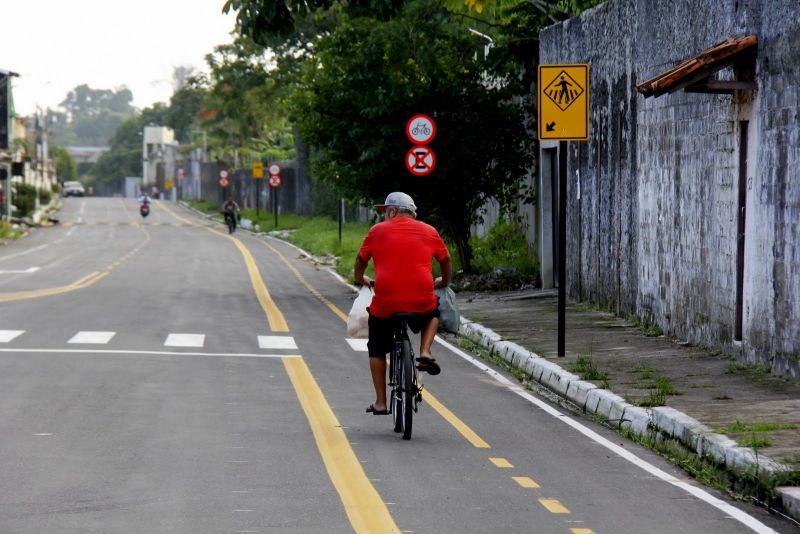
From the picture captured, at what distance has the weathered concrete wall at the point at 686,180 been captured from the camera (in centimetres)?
1404

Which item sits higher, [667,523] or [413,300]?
[413,300]

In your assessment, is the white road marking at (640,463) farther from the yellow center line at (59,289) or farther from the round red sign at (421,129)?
the yellow center line at (59,289)

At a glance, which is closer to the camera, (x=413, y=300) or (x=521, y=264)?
(x=413, y=300)

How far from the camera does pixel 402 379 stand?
10.8 meters

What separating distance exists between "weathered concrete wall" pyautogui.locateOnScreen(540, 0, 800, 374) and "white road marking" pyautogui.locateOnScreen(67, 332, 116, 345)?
284 inches

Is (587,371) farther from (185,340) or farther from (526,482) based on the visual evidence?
(185,340)

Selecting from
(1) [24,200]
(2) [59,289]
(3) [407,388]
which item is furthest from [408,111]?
(1) [24,200]

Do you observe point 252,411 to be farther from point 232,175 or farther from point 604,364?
point 232,175

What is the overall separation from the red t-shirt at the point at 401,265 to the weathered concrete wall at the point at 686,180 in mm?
4386

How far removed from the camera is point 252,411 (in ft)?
39.3

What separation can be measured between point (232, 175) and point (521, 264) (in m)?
72.1

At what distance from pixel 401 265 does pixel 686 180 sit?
7.60 m

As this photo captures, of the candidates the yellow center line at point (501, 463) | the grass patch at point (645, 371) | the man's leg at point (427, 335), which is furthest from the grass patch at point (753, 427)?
the grass patch at point (645, 371)

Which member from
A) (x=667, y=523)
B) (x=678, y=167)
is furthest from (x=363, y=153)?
(x=667, y=523)
